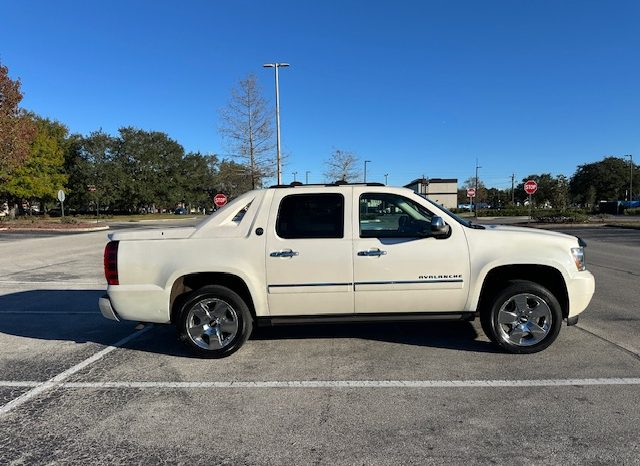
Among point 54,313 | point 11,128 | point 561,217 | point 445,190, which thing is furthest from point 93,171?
point 445,190

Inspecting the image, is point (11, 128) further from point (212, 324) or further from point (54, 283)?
point (212, 324)

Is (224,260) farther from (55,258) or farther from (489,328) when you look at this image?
(55,258)

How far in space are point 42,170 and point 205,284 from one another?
58.9m

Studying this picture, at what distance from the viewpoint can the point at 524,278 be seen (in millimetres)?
5344

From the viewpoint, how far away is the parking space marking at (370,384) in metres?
4.35

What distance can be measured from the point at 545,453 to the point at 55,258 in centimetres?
1611

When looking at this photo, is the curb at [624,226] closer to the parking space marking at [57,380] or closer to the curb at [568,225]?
the curb at [568,225]

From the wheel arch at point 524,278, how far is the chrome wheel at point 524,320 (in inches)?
8.1

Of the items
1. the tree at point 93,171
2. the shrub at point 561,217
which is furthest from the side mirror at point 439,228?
the tree at point 93,171

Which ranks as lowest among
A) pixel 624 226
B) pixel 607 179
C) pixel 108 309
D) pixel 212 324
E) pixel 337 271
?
pixel 624 226

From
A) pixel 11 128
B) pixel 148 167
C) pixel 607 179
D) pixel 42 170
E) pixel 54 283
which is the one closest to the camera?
pixel 54 283

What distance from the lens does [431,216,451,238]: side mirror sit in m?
4.91

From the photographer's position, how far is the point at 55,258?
51.5ft

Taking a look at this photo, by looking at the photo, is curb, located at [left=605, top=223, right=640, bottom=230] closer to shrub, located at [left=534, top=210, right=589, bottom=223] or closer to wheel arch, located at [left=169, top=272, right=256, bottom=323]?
shrub, located at [left=534, top=210, right=589, bottom=223]
